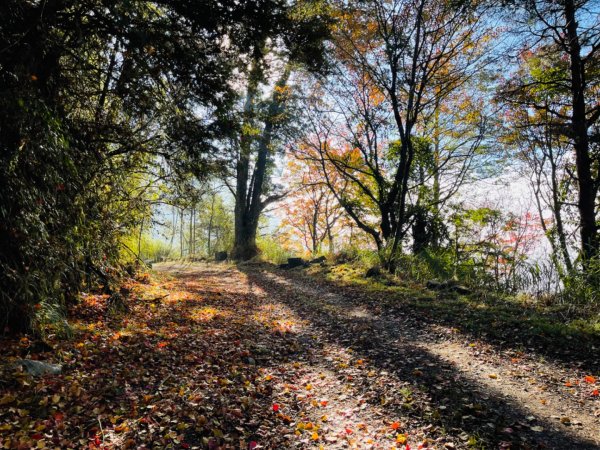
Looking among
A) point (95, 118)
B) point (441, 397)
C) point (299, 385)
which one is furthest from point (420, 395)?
point (95, 118)

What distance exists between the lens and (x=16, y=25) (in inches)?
131

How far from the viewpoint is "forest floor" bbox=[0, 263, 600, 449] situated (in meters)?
2.63

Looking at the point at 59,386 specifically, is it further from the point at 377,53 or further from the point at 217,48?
the point at 377,53

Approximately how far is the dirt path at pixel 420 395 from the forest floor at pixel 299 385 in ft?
0.05

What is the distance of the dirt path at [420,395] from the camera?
2691 mm

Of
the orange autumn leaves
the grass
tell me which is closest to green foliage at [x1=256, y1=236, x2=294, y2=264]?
the grass

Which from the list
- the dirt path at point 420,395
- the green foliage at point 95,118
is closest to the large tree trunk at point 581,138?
the dirt path at point 420,395

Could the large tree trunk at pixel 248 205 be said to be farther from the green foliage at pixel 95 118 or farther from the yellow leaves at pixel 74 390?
the yellow leaves at pixel 74 390

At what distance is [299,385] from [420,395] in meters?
1.29

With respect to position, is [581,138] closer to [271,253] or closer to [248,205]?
[271,253]

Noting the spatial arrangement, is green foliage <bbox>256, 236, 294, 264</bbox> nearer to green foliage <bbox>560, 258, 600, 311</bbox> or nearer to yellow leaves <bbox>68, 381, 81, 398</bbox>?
green foliage <bbox>560, 258, 600, 311</bbox>

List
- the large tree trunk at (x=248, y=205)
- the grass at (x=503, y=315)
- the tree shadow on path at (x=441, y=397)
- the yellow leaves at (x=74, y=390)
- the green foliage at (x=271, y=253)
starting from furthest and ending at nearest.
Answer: the large tree trunk at (x=248, y=205)
the green foliage at (x=271, y=253)
the grass at (x=503, y=315)
the yellow leaves at (x=74, y=390)
the tree shadow on path at (x=441, y=397)

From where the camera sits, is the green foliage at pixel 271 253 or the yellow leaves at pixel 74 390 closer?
the yellow leaves at pixel 74 390

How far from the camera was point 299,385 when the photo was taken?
12.1ft
